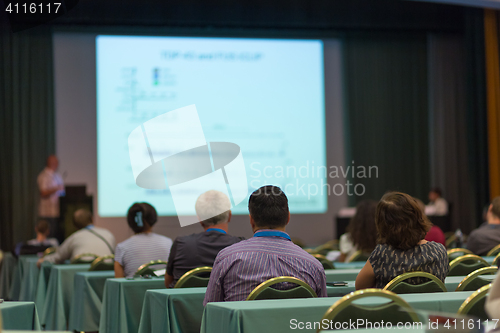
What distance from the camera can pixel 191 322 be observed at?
8.11 feet

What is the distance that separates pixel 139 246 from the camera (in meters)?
3.89

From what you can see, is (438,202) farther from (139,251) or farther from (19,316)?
(19,316)

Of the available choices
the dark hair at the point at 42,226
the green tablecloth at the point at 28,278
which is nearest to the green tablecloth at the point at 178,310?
the green tablecloth at the point at 28,278

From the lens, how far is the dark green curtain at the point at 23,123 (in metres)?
8.90

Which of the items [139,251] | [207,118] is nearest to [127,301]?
[139,251]

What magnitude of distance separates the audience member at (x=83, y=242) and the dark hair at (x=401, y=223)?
10.3 feet

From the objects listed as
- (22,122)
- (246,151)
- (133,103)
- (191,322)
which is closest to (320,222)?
(246,151)

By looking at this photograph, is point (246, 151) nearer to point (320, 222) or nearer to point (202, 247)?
point (320, 222)

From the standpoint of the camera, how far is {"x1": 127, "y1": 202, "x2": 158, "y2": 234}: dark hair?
396cm

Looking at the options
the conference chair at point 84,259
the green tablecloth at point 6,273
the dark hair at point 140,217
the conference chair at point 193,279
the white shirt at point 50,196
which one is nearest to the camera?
the conference chair at point 193,279

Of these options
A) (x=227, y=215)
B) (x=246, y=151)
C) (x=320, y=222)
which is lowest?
(x=320, y=222)

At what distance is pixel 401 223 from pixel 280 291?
631 millimetres

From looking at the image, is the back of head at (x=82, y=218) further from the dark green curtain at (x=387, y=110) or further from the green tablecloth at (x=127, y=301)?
the dark green curtain at (x=387, y=110)

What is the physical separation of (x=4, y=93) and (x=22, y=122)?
520 mm
